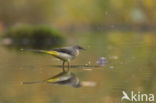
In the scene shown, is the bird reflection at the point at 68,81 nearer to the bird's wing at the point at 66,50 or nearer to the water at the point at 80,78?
the water at the point at 80,78

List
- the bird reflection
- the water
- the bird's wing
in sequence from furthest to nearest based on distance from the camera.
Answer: the bird's wing
the bird reflection
the water

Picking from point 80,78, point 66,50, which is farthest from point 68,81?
point 66,50

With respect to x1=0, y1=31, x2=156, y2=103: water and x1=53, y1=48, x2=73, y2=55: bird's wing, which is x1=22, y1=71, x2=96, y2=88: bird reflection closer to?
x1=0, y1=31, x2=156, y2=103: water

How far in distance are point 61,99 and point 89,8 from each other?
29621 millimetres

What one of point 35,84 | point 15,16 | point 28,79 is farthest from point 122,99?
point 15,16

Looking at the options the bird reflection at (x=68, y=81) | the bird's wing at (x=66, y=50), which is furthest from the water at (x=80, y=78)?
the bird's wing at (x=66, y=50)

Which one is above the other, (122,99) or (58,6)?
(58,6)

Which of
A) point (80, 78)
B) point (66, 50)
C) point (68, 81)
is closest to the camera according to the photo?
point (68, 81)

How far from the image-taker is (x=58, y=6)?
38.0 m

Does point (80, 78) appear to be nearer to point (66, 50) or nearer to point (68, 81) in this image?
point (68, 81)

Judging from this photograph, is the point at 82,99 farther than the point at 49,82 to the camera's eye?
No

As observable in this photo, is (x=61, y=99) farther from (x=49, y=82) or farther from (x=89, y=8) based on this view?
(x=89, y=8)

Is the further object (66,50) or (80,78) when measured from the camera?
(66,50)

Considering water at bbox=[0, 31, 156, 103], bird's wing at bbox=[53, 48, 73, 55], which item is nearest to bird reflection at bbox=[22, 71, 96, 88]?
water at bbox=[0, 31, 156, 103]
